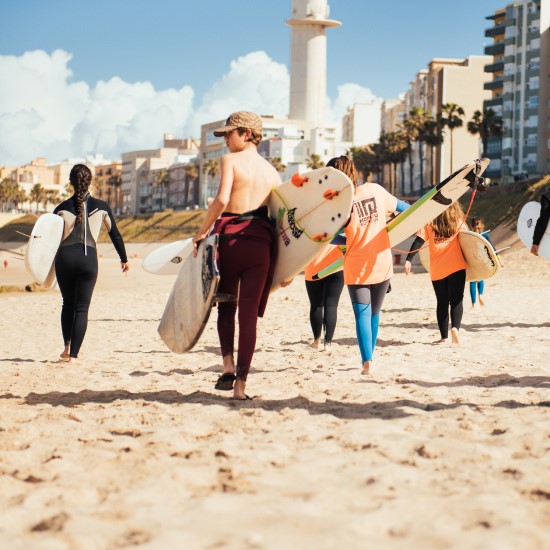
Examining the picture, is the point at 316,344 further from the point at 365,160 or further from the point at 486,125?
the point at 365,160

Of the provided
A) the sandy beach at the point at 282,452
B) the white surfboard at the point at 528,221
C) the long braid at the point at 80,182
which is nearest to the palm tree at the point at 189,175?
the white surfboard at the point at 528,221

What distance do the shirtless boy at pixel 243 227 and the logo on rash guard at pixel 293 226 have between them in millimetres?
144

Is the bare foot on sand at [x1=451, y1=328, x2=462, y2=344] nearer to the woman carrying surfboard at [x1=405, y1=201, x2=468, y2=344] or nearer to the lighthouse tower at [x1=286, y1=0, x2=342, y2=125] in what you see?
the woman carrying surfboard at [x1=405, y1=201, x2=468, y2=344]

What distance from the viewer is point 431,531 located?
297 cm

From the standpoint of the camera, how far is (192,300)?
5902mm

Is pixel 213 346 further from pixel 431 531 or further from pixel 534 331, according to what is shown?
pixel 431 531

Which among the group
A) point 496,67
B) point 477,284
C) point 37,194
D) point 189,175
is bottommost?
point 477,284

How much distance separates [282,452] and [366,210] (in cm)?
324

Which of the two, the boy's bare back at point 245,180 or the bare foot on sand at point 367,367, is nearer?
the boy's bare back at point 245,180

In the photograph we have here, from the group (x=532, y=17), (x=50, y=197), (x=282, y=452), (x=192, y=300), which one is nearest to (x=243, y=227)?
(x=192, y=300)

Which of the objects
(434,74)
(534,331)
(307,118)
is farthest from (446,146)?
(534,331)

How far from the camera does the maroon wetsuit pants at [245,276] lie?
565cm

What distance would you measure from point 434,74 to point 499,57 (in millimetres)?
16811

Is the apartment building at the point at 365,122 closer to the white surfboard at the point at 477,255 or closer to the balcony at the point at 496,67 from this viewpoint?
the balcony at the point at 496,67
